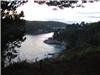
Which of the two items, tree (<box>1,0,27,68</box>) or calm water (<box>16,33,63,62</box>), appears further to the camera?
calm water (<box>16,33,63,62</box>)

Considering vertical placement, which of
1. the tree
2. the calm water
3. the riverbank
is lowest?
the calm water

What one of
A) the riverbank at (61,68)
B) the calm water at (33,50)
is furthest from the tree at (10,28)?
the calm water at (33,50)

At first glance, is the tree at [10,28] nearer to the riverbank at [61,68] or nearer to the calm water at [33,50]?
the riverbank at [61,68]

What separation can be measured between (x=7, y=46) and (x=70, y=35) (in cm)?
4101

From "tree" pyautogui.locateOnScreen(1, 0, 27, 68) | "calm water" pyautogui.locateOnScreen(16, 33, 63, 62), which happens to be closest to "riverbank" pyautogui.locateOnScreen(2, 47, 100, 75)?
"tree" pyautogui.locateOnScreen(1, 0, 27, 68)

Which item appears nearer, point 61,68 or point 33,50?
point 61,68

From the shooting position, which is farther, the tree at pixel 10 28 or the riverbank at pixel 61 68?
the tree at pixel 10 28

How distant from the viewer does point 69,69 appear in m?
10.2

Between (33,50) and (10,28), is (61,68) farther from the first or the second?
(33,50)

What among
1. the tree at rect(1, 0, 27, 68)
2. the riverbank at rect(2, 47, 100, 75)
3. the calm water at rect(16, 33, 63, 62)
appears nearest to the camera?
the riverbank at rect(2, 47, 100, 75)

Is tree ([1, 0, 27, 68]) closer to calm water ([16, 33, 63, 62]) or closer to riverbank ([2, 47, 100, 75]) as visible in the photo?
riverbank ([2, 47, 100, 75])

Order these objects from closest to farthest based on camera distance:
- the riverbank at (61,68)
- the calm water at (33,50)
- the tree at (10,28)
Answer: the riverbank at (61,68), the tree at (10,28), the calm water at (33,50)

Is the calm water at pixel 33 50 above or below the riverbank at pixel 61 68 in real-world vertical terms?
below

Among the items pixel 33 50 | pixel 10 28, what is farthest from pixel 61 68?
pixel 33 50
